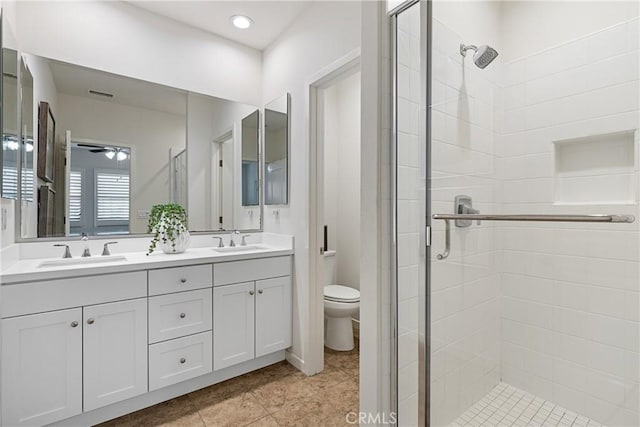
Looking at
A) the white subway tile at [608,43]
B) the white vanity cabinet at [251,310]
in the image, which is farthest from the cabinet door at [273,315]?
the white subway tile at [608,43]

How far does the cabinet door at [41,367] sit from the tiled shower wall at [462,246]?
1.69 meters

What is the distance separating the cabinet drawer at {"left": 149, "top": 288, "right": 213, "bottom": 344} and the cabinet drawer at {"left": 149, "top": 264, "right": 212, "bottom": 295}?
3 cm

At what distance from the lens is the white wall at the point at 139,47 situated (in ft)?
6.23

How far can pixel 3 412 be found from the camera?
55.1 inches

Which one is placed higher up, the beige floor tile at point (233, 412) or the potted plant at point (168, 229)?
the potted plant at point (168, 229)

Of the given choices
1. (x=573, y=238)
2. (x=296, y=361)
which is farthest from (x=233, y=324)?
(x=573, y=238)

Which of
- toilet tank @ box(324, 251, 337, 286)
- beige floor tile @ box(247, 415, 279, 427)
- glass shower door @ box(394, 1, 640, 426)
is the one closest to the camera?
glass shower door @ box(394, 1, 640, 426)

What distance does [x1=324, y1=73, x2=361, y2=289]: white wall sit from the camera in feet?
10.4

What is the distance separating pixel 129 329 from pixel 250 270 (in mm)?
751

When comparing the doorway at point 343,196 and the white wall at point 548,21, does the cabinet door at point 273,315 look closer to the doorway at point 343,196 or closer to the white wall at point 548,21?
the doorway at point 343,196

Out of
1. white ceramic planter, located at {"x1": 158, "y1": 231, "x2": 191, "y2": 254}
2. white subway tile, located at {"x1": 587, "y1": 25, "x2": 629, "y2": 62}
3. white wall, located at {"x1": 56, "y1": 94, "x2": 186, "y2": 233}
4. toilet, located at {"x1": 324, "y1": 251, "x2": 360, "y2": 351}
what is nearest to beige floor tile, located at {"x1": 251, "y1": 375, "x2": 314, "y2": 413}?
toilet, located at {"x1": 324, "y1": 251, "x2": 360, "y2": 351}

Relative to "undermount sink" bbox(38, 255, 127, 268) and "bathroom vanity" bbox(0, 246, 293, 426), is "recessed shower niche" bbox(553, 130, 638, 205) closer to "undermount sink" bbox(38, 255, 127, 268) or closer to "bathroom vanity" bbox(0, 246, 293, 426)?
"bathroom vanity" bbox(0, 246, 293, 426)

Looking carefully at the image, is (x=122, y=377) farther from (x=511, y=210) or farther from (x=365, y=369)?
(x=511, y=210)

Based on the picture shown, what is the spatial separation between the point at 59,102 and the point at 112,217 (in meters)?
0.76
